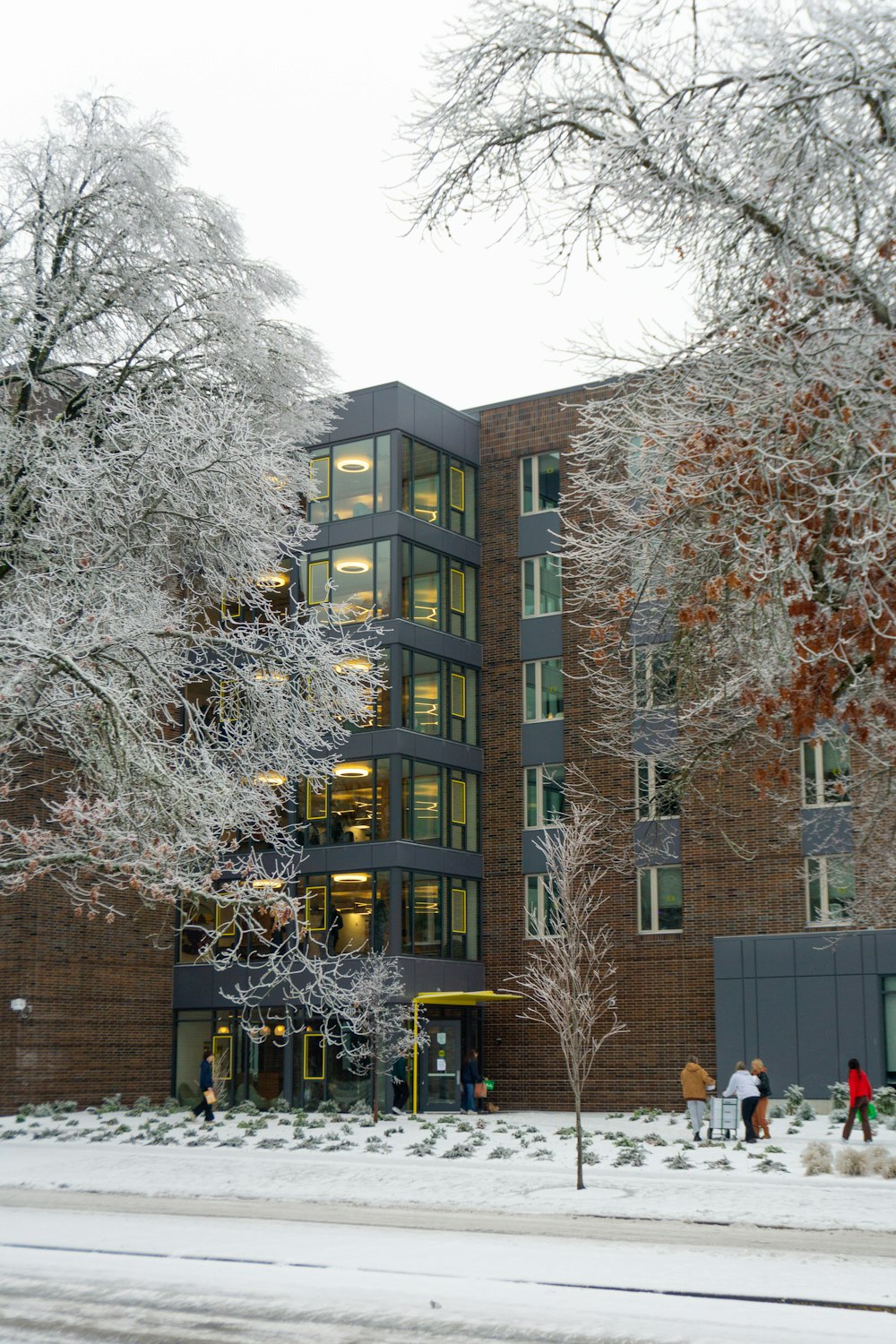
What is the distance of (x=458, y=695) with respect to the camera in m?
39.2

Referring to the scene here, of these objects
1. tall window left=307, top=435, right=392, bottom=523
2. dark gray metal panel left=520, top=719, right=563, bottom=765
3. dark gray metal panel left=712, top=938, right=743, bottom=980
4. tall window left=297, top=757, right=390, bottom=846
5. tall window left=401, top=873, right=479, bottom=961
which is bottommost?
dark gray metal panel left=712, top=938, right=743, bottom=980

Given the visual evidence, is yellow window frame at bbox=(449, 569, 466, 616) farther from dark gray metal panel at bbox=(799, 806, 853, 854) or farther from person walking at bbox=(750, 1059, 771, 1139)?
person walking at bbox=(750, 1059, 771, 1139)

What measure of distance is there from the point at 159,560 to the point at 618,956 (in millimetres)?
23621

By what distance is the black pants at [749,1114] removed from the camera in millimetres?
24922

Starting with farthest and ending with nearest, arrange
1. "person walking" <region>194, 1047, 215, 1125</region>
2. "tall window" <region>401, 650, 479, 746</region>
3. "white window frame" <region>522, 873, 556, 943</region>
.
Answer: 1. "white window frame" <region>522, 873, 556, 943</region>
2. "tall window" <region>401, 650, 479, 746</region>
3. "person walking" <region>194, 1047, 215, 1125</region>

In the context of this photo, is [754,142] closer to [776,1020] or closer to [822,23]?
[822,23]

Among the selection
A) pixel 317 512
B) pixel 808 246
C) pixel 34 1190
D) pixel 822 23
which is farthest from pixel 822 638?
pixel 317 512

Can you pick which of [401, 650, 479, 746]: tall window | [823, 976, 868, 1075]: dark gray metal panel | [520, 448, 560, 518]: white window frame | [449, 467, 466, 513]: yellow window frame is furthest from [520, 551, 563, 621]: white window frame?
[823, 976, 868, 1075]: dark gray metal panel

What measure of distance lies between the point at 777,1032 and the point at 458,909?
28.3ft

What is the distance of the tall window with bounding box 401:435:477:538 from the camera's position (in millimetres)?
38469

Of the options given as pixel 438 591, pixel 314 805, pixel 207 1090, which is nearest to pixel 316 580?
pixel 438 591

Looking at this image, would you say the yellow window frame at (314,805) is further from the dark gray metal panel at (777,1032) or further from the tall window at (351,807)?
the dark gray metal panel at (777,1032)

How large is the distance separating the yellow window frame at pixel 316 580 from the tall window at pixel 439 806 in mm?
5172

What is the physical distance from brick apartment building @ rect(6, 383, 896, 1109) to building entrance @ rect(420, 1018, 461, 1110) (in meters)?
0.07
